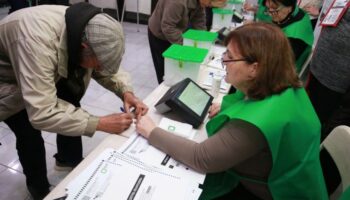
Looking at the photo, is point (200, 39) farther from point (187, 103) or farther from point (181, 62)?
point (187, 103)

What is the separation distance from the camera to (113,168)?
92 cm

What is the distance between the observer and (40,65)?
0.96 meters

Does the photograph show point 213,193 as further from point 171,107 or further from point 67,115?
point 67,115

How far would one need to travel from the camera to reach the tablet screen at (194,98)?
1.22m

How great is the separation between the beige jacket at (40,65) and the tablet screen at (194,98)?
41 cm

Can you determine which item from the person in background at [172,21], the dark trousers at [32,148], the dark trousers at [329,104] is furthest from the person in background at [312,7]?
the dark trousers at [32,148]

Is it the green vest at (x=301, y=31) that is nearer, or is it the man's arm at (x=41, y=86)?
the man's arm at (x=41, y=86)

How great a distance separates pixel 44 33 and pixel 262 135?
0.85 metres

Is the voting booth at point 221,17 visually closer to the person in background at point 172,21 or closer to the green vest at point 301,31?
the person in background at point 172,21

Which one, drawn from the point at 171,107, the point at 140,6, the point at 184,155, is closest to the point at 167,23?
the point at 171,107

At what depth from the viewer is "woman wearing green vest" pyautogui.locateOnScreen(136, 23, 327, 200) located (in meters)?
0.85

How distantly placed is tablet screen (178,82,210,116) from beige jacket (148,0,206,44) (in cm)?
90

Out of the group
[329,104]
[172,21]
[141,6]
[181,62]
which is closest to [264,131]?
[181,62]

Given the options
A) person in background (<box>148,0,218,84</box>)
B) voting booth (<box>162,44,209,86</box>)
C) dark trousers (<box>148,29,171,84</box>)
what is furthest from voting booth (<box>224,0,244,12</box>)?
voting booth (<box>162,44,209,86</box>)
